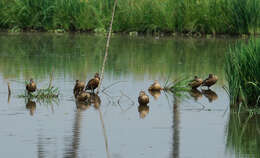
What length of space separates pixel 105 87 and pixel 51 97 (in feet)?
4.98

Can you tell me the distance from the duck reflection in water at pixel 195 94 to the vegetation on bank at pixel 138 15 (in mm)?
13748

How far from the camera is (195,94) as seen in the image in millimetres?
12680

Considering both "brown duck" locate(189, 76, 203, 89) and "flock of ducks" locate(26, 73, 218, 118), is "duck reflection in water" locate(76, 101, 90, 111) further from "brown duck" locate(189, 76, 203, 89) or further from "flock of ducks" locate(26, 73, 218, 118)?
"brown duck" locate(189, 76, 203, 89)

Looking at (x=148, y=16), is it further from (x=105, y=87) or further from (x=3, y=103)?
(x=3, y=103)

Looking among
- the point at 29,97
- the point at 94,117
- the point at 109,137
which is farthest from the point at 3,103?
the point at 109,137

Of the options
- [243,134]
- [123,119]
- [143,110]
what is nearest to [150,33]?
[143,110]

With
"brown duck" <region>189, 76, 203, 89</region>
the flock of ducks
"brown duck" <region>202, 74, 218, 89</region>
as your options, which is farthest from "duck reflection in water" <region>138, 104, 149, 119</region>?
"brown duck" <region>202, 74, 218, 89</region>

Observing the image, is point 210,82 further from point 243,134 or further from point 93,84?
point 243,134

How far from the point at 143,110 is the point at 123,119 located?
0.90 m

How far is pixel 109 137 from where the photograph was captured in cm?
851

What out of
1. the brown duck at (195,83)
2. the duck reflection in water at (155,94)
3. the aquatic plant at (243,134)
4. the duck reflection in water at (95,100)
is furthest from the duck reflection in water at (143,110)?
the brown duck at (195,83)

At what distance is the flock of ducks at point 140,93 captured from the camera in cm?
1115

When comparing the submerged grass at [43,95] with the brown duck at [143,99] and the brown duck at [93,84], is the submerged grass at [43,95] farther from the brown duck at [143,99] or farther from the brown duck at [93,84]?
the brown duck at [143,99]

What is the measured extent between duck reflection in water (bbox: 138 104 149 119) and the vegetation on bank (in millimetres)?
15935
